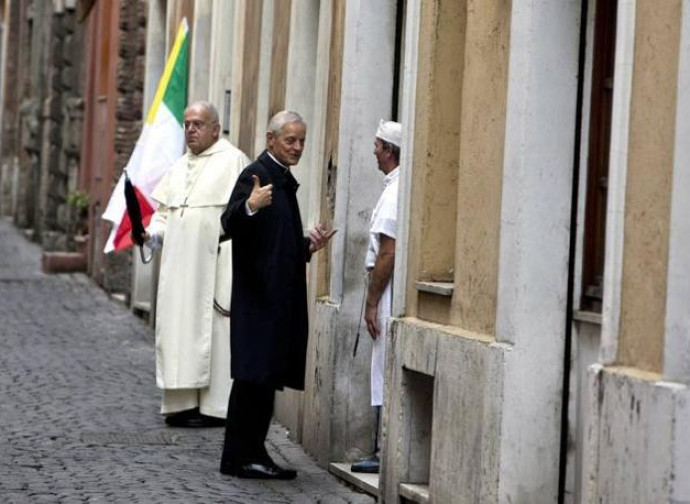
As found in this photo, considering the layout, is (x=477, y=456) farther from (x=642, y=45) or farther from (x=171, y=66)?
(x=171, y=66)

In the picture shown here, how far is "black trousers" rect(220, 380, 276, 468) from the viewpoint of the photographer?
11203 mm

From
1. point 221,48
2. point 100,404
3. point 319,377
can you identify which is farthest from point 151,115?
point 319,377

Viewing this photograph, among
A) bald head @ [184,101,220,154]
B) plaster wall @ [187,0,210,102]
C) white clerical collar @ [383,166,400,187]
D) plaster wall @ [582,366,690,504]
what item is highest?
plaster wall @ [187,0,210,102]

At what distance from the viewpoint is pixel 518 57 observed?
28.8 feet

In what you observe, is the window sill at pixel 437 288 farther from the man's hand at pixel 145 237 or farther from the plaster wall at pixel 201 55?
the plaster wall at pixel 201 55

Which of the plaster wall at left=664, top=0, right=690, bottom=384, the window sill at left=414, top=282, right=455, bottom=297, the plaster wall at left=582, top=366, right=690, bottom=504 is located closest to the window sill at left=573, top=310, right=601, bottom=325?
the plaster wall at left=582, top=366, right=690, bottom=504

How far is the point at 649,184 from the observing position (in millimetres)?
7301

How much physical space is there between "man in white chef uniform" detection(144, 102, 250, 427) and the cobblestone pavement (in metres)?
0.29

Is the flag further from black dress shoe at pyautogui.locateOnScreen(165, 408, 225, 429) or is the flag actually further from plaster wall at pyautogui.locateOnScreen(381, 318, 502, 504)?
plaster wall at pyautogui.locateOnScreen(381, 318, 502, 504)

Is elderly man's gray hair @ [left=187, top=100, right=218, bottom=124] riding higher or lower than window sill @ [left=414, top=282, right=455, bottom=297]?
higher

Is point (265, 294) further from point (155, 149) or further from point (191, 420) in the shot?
point (155, 149)

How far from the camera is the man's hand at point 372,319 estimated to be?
434 inches

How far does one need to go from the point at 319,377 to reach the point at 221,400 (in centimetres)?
187

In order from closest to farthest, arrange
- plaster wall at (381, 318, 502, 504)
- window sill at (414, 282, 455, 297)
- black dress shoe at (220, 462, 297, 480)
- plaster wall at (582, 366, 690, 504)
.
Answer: plaster wall at (582, 366, 690, 504), plaster wall at (381, 318, 502, 504), window sill at (414, 282, 455, 297), black dress shoe at (220, 462, 297, 480)
